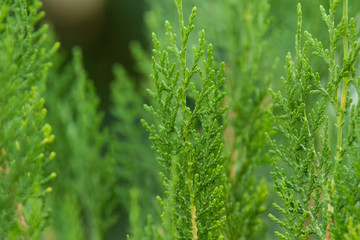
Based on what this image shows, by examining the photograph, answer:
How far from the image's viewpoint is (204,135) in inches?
34.6

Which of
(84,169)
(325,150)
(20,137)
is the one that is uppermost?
(84,169)

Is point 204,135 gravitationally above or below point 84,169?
below

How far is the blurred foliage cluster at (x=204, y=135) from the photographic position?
2.79ft

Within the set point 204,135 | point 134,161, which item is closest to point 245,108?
point 204,135

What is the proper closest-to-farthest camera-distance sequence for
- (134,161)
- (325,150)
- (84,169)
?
(325,150), (84,169), (134,161)

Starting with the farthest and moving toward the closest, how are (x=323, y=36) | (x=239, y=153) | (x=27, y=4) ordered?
(x=323, y=36) < (x=239, y=153) < (x=27, y=4)

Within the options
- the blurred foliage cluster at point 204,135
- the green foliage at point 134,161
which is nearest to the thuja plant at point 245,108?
the blurred foliage cluster at point 204,135

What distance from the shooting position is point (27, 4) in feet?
3.26

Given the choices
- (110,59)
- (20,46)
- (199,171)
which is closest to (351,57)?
(199,171)

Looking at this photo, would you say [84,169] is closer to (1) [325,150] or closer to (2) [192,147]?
(2) [192,147]

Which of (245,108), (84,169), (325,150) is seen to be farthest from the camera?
(84,169)

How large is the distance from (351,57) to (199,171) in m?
0.33

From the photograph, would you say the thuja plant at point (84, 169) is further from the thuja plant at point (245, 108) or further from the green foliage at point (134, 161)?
the thuja plant at point (245, 108)

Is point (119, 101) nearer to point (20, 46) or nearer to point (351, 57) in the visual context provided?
point (20, 46)
